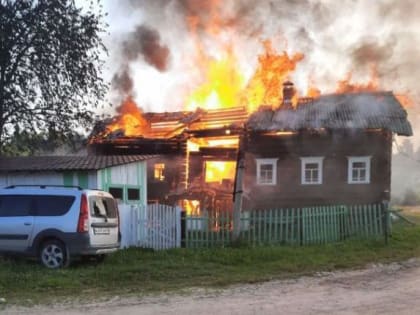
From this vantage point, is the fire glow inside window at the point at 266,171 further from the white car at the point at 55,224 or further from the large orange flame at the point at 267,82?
the white car at the point at 55,224

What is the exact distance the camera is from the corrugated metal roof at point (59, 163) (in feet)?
44.6

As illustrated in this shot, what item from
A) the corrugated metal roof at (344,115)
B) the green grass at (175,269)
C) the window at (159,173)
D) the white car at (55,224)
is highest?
the corrugated metal roof at (344,115)

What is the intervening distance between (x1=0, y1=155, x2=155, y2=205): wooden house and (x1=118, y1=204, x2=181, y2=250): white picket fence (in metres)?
1.07

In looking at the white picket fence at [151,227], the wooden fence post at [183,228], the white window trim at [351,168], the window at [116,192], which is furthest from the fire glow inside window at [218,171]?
the white picket fence at [151,227]

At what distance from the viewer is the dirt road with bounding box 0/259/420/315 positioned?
732 cm

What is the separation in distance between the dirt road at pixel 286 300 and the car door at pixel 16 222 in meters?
3.67

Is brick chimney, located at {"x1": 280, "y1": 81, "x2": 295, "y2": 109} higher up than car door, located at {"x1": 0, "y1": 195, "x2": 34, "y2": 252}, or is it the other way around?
brick chimney, located at {"x1": 280, "y1": 81, "x2": 295, "y2": 109}

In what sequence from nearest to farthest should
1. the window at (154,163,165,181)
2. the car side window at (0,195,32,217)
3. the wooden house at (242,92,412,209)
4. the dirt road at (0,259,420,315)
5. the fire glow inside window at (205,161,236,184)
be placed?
the dirt road at (0,259,420,315) → the car side window at (0,195,32,217) → the wooden house at (242,92,412,209) → the fire glow inside window at (205,161,236,184) → the window at (154,163,165,181)

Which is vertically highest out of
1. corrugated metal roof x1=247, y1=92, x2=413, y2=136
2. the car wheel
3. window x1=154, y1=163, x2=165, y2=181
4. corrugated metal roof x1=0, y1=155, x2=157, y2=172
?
corrugated metal roof x1=247, y1=92, x2=413, y2=136

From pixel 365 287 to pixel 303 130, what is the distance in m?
16.1

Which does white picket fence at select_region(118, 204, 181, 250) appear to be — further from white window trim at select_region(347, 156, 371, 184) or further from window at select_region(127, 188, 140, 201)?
white window trim at select_region(347, 156, 371, 184)

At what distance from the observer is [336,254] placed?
514 inches

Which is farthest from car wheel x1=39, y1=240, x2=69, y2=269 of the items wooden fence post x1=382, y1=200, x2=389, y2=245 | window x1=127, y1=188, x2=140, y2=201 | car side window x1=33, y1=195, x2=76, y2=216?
wooden fence post x1=382, y1=200, x2=389, y2=245

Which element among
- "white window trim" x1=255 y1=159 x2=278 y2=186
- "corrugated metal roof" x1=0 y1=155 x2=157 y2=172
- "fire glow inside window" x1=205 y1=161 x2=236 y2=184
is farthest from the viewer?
"white window trim" x1=255 y1=159 x2=278 y2=186
